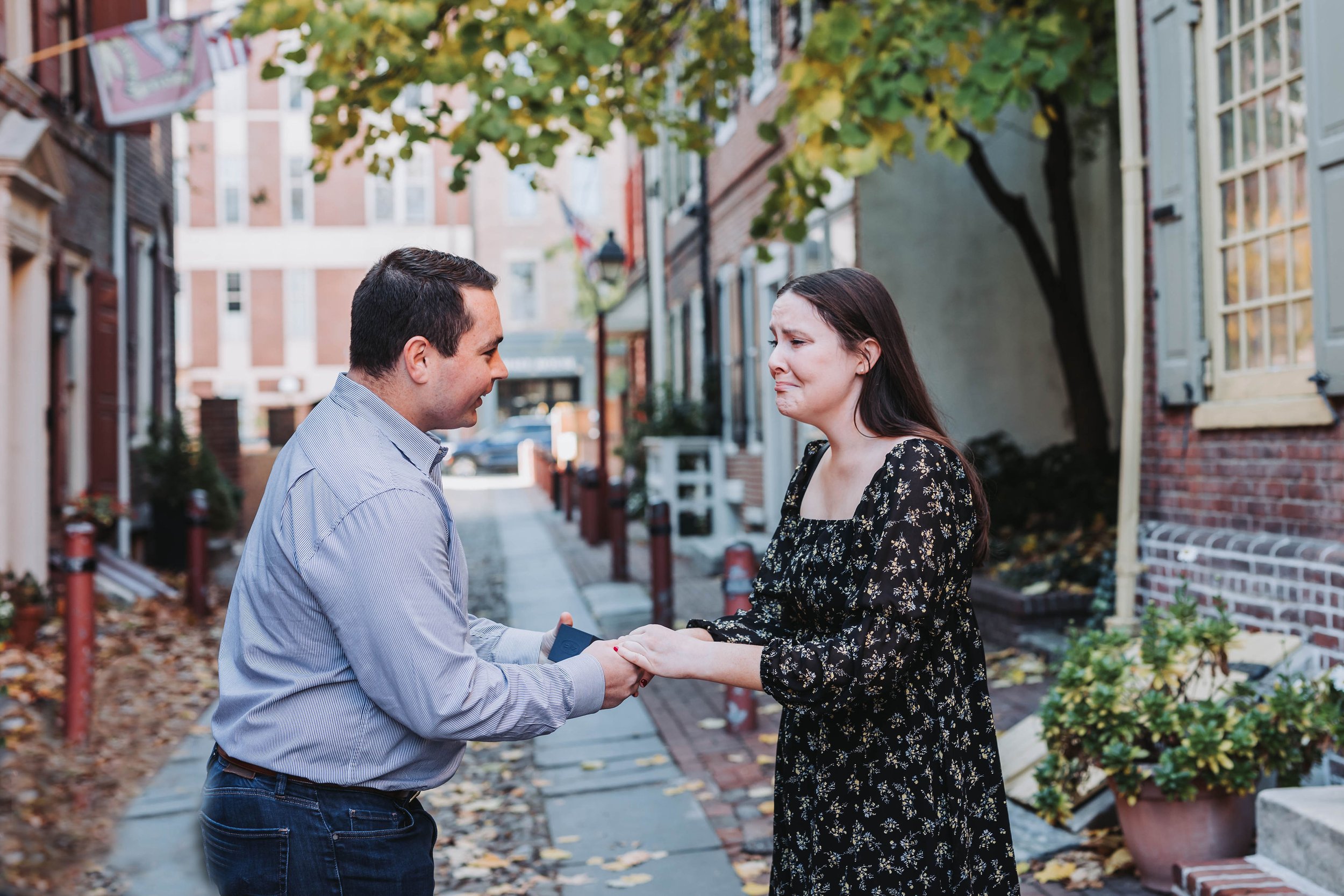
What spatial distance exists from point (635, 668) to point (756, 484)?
35.7 feet

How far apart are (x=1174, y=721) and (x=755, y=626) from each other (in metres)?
2.03

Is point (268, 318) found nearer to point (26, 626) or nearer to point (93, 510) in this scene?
point (93, 510)

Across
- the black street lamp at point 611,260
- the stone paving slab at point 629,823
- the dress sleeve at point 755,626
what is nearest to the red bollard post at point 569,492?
the black street lamp at point 611,260

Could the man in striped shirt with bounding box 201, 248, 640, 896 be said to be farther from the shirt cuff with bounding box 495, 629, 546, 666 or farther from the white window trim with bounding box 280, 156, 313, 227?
the white window trim with bounding box 280, 156, 313, 227

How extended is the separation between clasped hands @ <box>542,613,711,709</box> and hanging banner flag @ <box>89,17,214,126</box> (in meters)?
8.68

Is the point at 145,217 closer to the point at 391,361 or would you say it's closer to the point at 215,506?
the point at 215,506

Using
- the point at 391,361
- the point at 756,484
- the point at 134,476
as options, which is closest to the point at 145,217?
the point at 134,476

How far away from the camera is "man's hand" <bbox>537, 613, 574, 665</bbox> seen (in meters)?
2.71

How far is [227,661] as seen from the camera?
2.28 metres

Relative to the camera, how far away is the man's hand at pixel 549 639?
107 inches

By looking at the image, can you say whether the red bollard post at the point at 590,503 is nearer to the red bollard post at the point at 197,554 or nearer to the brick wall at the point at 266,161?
the red bollard post at the point at 197,554

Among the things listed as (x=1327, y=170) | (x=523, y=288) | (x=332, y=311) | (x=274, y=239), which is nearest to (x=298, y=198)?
(x=274, y=239)

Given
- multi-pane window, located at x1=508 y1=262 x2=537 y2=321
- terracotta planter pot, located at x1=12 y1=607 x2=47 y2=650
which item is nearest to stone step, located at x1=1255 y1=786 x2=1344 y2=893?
terracotta planter pot, located at x1=12 y1=607 x2=47 y2=650

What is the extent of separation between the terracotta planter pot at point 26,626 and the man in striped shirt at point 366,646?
6839 millimetres
